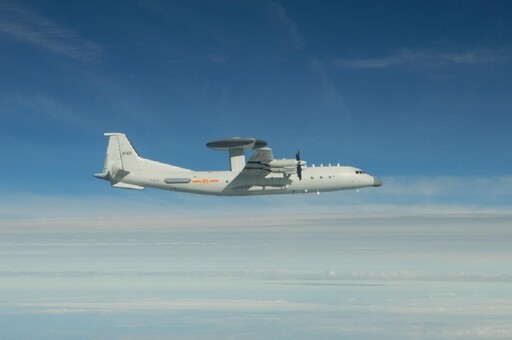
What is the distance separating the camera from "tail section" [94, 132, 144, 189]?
68.8m

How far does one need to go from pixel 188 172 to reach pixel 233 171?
17.5 ft

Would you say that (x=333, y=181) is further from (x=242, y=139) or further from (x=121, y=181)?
(x=121, y=181)

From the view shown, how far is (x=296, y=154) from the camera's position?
2591 inches

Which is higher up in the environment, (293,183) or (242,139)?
(242,139)

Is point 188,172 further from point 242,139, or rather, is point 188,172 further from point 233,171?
point 242,139

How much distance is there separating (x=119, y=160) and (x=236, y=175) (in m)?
13.3

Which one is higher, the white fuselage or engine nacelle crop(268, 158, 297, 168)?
engine nacelle crop(268, 158, 297, 168)

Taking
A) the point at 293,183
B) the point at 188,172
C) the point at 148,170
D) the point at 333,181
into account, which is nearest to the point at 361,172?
the point at 333,181

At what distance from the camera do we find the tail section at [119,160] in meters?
68.8

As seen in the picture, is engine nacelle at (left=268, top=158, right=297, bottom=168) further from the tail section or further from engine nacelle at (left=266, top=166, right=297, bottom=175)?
the tail section

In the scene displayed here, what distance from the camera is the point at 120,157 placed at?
7044 centimetres

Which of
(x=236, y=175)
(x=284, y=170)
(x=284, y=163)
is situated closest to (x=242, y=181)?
(x=236, y=175)

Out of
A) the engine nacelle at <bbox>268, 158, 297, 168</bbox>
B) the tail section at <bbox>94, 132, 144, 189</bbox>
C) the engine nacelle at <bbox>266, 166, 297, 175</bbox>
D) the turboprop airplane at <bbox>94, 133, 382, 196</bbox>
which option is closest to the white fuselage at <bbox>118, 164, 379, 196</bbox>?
the turboprop airplane at <bbox>94, 133, 382, 196</bbox>

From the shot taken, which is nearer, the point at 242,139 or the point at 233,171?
the point at 242,139
